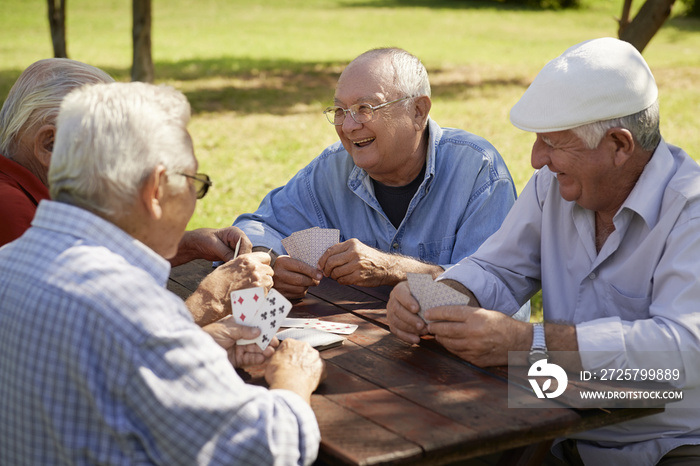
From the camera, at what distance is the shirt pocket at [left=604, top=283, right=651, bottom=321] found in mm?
2459

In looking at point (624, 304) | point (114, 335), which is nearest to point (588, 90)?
point (624, 304)

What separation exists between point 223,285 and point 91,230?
3.07 feet

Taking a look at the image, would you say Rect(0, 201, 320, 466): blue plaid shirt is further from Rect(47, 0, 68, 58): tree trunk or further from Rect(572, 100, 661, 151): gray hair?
Rect(47, 0, 68, 58): tree trunk

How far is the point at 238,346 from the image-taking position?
2271mm

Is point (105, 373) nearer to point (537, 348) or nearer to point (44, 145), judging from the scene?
point (537, 348)

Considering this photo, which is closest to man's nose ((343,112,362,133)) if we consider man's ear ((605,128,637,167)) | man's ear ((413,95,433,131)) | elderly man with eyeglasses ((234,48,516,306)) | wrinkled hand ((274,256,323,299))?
elderly man with eyeglasses ((234,48,516,306))

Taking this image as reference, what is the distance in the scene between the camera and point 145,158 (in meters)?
1.72

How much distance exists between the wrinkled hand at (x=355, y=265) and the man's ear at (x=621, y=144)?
40.3 inches

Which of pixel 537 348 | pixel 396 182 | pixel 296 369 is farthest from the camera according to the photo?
pixel 396 182

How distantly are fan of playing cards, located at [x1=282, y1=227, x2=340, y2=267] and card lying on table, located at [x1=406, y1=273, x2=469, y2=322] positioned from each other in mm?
703

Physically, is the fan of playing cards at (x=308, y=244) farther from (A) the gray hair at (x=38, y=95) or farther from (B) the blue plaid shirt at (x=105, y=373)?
(B) the blue plaid shirt at (x=105, y=373)

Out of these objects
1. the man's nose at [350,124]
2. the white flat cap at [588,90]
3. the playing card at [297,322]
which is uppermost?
the white flat cap at [588,90]

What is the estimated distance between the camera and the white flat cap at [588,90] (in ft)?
7.70

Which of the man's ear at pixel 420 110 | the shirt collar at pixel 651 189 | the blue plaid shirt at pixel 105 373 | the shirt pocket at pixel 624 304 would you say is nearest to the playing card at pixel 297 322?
the blue plaid shirt at pixel 105 373
